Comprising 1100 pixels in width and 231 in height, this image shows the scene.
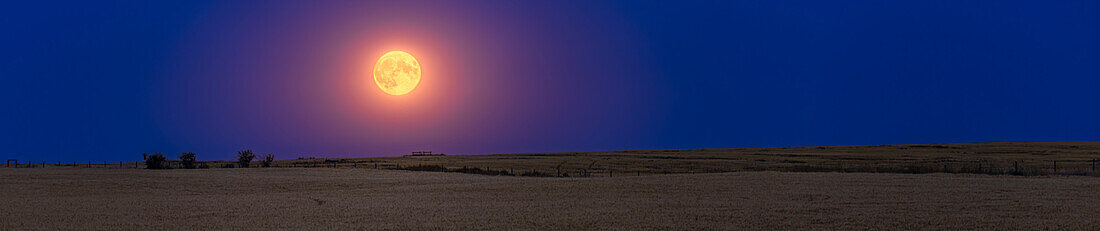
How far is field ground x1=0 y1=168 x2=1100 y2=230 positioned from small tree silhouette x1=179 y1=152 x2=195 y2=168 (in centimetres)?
2440

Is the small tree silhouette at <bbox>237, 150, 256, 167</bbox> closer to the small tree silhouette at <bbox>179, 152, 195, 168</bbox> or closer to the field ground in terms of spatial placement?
the small tree silhouette at <bbox>179, 152, 195, 168</bbox>

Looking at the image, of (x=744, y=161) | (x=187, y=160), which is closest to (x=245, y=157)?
(x=187, y=160)

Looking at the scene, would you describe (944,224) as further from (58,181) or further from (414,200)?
(58,181)

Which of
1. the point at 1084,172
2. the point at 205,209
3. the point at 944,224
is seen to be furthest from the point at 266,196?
the point at 1084,172

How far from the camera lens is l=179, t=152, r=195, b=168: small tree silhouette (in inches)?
2440

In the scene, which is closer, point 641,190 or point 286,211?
point 286,211

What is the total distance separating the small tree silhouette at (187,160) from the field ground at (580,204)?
961 inches

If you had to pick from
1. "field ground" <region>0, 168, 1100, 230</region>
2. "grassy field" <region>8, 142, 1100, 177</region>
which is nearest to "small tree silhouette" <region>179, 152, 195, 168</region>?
"grassy field" <region>8, 142, 1100, 177</region>

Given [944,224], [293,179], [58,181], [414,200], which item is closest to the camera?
[944,224]

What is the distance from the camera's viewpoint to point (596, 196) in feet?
91.2

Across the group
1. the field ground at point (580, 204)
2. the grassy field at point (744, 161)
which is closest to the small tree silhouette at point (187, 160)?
the grassy field at point (744, 161)

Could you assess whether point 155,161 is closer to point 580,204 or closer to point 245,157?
point 245,157

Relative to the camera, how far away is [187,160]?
204ft

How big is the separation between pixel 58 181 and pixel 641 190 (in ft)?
94.0
